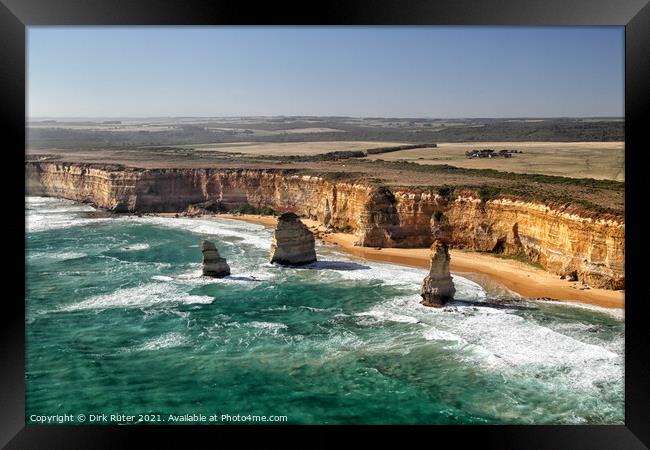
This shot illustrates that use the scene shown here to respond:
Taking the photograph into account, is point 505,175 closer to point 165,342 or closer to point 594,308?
point 594,308

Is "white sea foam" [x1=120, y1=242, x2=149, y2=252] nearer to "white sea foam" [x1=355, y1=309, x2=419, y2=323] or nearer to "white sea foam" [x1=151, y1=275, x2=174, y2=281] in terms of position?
"white sea foam" [x1=151, y1=275, x2=174, y2=281]

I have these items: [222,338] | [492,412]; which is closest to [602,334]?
[492,412]

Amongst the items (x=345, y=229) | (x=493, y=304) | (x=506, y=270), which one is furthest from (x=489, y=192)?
(x=493, y=304)

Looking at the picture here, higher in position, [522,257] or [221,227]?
[221,227]

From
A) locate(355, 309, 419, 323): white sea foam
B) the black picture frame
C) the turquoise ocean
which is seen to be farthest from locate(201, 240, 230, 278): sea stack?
the black picture frame

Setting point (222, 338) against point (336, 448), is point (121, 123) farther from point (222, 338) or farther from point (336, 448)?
point (336, 448)
